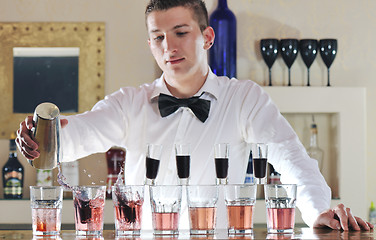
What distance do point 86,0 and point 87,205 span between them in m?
2.67

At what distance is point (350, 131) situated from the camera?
12.8ft

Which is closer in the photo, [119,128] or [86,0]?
[119,128]

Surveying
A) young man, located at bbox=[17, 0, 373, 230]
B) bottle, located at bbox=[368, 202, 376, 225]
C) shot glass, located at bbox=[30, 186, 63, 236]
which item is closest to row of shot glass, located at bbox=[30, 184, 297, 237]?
shot glass, located at bbox=[30, 186, 63, 236]

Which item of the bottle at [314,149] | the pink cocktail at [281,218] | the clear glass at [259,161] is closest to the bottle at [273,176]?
the bottle at [314,149]

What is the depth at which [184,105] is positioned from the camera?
2447 millimetres

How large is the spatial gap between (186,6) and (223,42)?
1.47m

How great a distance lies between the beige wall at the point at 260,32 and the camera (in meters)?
3.98

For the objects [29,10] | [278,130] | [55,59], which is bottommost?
[278,130]

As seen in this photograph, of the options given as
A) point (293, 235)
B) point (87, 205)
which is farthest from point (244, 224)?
point (87, 205)

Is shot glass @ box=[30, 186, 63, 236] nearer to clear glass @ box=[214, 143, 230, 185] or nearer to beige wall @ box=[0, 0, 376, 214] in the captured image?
clear glass @ box=[214, 143, 230, 185]

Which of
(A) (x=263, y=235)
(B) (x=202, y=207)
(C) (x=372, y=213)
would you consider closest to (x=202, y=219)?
(B) (x=202, y=207)

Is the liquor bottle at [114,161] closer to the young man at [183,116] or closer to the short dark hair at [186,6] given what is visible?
the young man at [183,116]

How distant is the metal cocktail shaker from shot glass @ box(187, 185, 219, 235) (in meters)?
0.43

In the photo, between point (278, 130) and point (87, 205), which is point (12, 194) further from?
point (87, 205)
